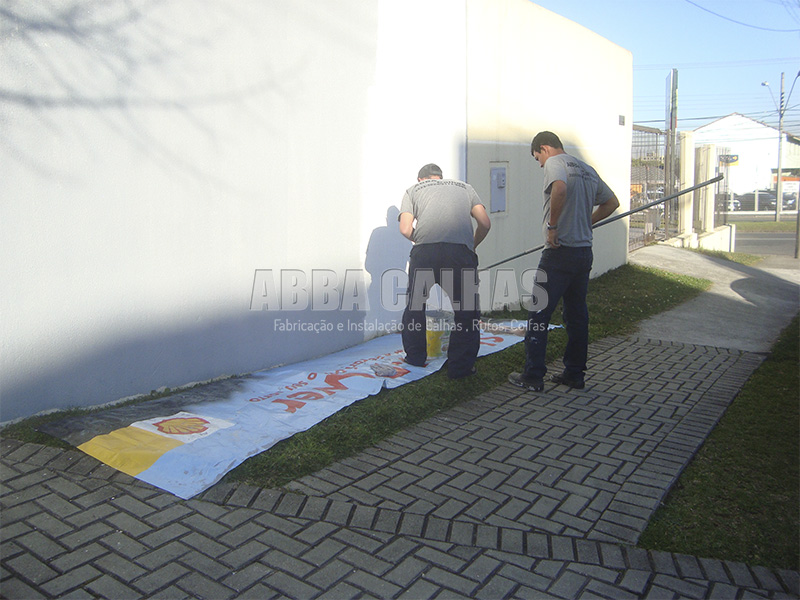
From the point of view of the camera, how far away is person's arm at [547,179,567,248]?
490cm

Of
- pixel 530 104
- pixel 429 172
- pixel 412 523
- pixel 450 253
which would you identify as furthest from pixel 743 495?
pixel 530 104

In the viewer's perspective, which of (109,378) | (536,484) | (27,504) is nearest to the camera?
(27,504)

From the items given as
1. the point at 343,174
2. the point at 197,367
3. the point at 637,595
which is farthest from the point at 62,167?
the point at 637,595

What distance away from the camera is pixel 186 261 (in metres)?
4.66

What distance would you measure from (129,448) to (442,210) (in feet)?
9.33

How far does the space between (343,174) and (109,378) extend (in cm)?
268

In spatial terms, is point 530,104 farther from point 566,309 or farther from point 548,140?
point 566,309

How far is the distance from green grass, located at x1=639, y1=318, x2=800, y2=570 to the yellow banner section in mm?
2513

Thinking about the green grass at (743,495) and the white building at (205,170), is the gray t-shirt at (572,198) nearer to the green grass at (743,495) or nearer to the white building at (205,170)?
the green grass at (743,495)

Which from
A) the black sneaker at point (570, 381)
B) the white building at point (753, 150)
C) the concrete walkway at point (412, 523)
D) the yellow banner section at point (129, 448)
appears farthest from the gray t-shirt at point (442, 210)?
the white building at point (753, 150)

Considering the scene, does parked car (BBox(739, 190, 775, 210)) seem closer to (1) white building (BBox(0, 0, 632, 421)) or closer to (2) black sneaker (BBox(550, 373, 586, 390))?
(1) white building (BBox(0, 0, 632, 421))

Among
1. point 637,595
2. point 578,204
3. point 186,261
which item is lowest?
point 637,595

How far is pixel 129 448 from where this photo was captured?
11.8ft

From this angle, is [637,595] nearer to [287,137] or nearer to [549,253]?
[549,253]
